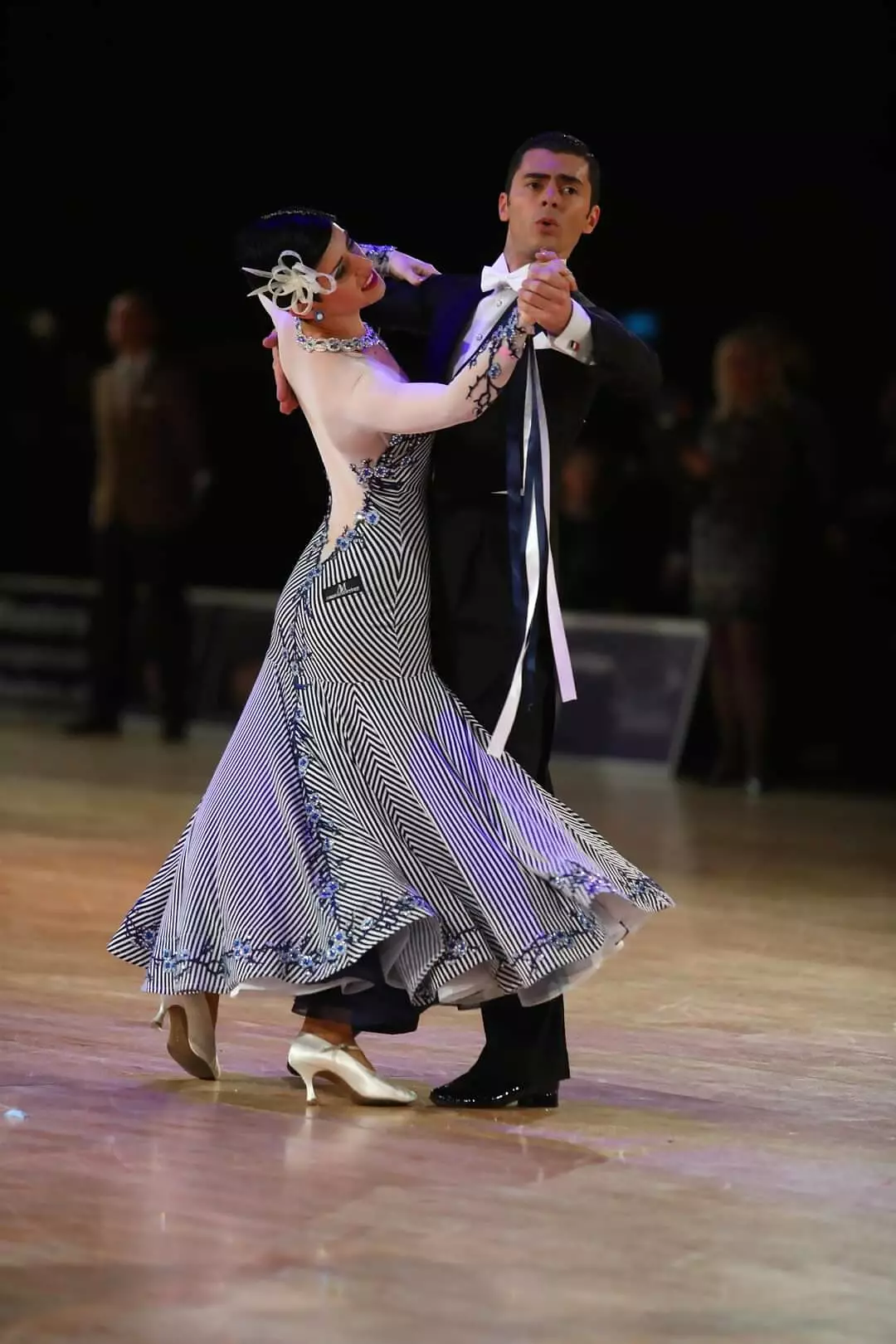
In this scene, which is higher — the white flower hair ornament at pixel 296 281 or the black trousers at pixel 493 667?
the white flower hair ornament at pixel 296 281

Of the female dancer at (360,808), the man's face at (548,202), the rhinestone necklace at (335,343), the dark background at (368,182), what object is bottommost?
the female dancer at (360,808)

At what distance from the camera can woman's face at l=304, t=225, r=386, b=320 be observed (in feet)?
10.5

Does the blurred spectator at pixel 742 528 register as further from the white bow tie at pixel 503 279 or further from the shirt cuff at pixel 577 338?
the shirt cuff at pixel 577 338

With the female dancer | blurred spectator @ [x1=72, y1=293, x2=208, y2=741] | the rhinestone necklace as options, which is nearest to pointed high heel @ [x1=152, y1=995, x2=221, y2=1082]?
the female dancer

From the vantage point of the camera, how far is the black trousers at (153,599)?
28.8ft

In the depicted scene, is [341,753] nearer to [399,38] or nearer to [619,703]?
[619,703]

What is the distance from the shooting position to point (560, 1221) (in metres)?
2.64

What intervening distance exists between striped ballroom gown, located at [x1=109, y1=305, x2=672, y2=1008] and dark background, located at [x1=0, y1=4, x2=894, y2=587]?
220 inches

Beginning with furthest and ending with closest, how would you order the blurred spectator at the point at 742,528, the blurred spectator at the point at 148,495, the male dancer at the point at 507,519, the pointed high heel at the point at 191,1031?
the blurred spectator at the point at 148,495 → the blurred spectator at the point at 742,528 → the pointed high heel at the point at 191,1031 → the male dancer at the point at 507,519

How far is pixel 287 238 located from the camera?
3203 millimetres

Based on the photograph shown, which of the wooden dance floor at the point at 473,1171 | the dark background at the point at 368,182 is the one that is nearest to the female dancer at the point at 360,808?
the wooden dance floor at the point at 473,1171

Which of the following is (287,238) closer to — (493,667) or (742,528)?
(493,667)

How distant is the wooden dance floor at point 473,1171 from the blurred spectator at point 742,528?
9.40ft

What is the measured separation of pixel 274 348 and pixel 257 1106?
1101 millimetres
